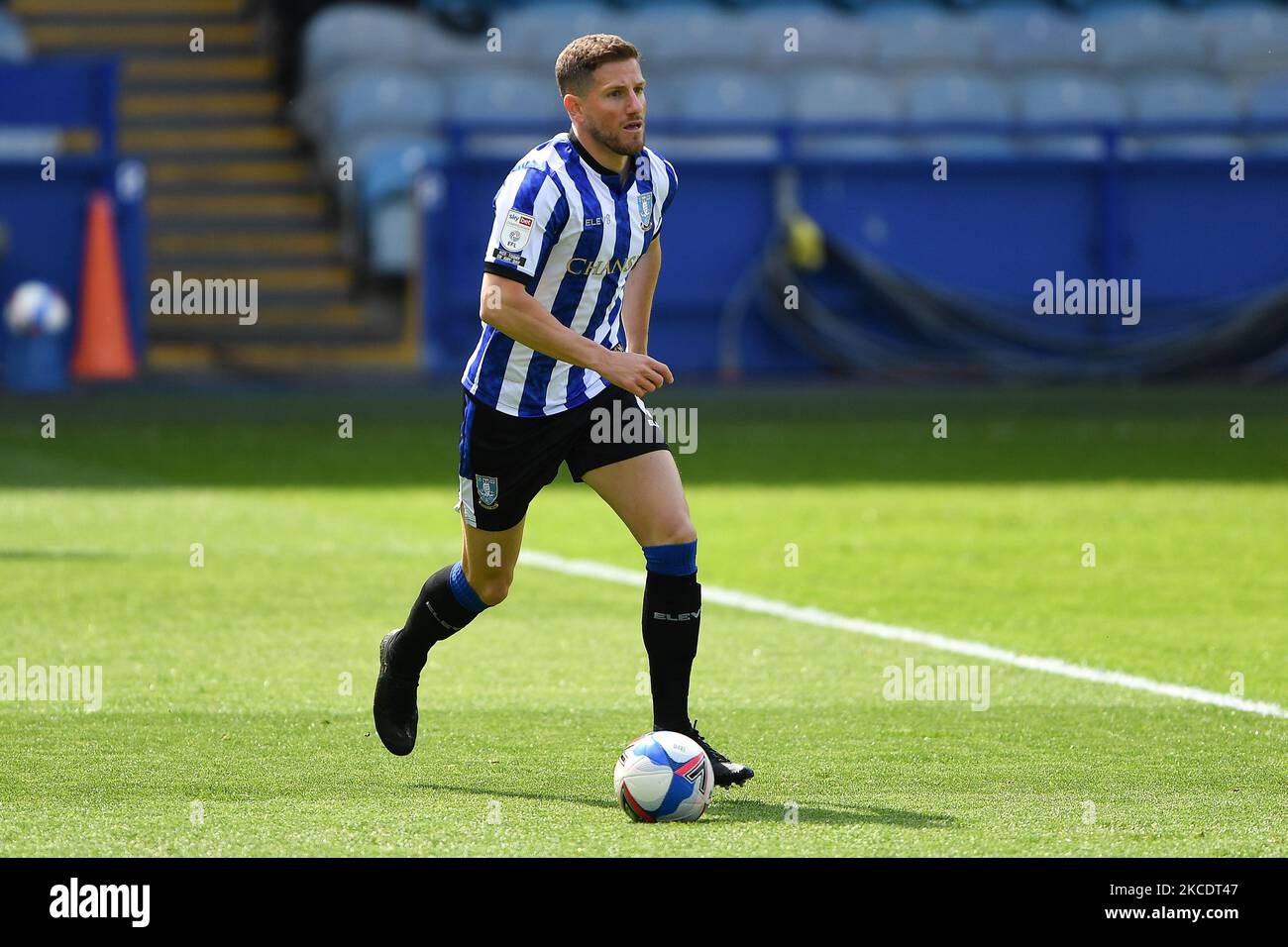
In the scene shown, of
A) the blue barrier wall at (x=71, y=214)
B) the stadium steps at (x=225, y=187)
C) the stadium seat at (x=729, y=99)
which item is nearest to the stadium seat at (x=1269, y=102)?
the stadium seat at (x=729, y=99)

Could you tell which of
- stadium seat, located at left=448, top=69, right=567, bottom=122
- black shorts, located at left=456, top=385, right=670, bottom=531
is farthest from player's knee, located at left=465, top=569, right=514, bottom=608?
stadium seat, located at left=448, top=69, right=567, bottom=122

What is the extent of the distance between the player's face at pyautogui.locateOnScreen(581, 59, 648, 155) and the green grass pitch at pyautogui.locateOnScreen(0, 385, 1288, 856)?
1.80m

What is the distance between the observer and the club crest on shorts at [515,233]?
593cm

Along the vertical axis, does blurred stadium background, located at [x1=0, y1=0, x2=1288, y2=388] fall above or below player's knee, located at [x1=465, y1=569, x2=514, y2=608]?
above

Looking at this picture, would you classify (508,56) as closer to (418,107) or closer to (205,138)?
(418,107)

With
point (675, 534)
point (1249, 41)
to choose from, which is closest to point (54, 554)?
point (675, 534)

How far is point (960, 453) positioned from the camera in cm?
1522

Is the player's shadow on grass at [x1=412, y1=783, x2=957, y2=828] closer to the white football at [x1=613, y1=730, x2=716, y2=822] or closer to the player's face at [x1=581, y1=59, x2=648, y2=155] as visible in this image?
the white football at [x1=613, y1=730, x2=716, y2=822]

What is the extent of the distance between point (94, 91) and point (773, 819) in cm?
1654

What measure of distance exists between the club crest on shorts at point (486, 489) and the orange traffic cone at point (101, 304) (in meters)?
14.4

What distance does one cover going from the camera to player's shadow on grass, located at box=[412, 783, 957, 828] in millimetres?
5430

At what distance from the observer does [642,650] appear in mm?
8234

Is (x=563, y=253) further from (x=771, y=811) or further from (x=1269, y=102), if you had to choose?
(x=1269, y=102)

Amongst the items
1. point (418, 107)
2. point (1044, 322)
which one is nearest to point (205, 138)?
point (418, 107)
